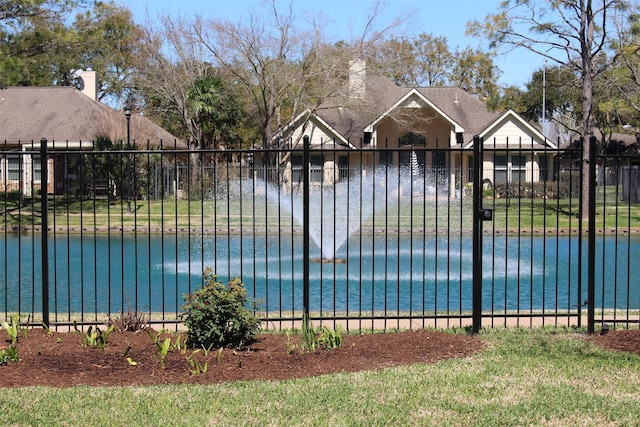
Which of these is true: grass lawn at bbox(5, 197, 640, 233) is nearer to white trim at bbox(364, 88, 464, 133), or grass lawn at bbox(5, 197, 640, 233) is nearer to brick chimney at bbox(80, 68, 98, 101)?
white trim at bbox(364, 88, 464, 133)

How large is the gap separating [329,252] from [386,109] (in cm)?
2099

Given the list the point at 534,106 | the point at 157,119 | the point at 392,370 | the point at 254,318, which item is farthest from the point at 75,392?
the point at 534,106

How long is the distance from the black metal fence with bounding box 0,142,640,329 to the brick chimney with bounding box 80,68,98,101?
7.67 m

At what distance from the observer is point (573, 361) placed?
23.1ft

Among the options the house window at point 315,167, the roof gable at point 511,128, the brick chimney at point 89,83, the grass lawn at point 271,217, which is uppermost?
the brick chimney at point 89,83

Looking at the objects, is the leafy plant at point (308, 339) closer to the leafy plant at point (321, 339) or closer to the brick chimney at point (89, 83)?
the leafy plant at point (321, 339)

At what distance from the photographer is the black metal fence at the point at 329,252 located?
28.2ft

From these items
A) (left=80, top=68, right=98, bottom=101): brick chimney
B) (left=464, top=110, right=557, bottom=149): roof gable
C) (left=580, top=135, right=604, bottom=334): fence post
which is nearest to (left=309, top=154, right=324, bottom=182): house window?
(left=464, top=110, right=557, bottom=149): roof gable

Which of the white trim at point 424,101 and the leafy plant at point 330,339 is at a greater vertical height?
the white trim at point 424,101

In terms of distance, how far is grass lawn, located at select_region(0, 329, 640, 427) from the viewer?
5.38 meters

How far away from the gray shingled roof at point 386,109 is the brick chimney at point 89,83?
12.1 metres

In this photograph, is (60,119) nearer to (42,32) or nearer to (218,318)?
(42,32)

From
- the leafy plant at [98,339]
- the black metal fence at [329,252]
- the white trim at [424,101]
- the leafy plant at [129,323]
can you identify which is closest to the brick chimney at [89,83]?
the black metal fence at [329,252]

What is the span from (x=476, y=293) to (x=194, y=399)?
3680 mm
